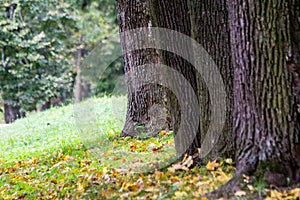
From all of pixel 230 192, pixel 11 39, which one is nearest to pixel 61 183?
pixel 230 192

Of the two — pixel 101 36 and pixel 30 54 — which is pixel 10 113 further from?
pixel 101 36

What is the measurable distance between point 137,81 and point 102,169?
7.45 feet

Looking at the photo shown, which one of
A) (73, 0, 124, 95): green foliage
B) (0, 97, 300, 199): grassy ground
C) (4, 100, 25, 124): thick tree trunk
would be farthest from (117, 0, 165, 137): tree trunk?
(73, 0, 124, 95): green foliage

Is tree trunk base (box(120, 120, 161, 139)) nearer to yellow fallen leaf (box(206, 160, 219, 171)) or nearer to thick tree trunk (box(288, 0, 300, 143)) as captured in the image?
yellow fallen leaf (box(206, 160, 219, 171))

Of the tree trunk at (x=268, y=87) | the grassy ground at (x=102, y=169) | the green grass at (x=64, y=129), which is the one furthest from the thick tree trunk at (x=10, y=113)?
the tree trunk at (x=268, y=87)

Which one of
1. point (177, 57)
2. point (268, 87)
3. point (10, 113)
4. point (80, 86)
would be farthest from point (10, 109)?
point (268, 87)

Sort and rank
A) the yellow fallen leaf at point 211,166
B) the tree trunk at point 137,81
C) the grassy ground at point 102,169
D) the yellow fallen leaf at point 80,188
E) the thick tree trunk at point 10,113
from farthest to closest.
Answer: the thick tree trunk at point 10,113, the tree trunk at point 137,81, the yellow fallen leaf at point 80,188, the yellow fallen leaf at point 211,166, the grassy ground at point 102,169

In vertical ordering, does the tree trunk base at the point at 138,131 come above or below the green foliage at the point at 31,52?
below

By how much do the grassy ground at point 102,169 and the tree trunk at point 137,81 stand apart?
0.34 m

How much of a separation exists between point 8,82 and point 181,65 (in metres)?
16.2

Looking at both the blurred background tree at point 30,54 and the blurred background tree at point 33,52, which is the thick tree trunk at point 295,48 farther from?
the blurred background tree at point 30,54

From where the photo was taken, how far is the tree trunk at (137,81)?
8.01 meters

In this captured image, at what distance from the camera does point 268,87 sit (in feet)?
13.9

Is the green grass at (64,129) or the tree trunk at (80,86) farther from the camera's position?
the tree trunk at (80,86)
